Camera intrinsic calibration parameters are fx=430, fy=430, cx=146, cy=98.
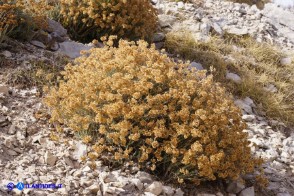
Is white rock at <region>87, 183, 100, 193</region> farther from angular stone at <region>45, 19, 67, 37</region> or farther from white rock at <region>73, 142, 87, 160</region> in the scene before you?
angular stone at <region>45, 19, 67, 37</region>

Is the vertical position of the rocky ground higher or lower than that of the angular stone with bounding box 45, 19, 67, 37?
lower

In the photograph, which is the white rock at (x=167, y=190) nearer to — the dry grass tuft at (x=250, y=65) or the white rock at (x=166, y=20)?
the dry grass tuft at (x=250, y=65)

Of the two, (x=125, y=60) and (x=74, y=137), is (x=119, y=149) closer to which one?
(x=74, y=137)

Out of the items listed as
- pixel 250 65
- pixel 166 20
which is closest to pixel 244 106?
pixel 250 65

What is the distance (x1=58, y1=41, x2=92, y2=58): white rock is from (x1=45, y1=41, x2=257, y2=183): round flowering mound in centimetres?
138

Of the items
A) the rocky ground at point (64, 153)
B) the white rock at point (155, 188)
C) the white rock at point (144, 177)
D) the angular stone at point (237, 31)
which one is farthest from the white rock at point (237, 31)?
the white rock at point (155, 188)

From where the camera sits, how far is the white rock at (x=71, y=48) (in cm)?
520

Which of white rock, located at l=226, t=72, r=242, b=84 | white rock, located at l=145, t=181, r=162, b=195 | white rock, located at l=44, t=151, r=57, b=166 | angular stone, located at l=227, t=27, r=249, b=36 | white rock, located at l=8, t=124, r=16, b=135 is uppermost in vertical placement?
white rock, located at l=8, t=124, r=16, b=135

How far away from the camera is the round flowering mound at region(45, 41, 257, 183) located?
11.1 feet

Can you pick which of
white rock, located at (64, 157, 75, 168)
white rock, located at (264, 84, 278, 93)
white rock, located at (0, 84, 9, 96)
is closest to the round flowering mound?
white rock, located at (64, 157, 75, 168)

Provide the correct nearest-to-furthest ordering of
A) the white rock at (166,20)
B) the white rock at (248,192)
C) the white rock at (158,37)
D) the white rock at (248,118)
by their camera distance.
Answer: the white rock at (248,192) → the white rock at (248,118) → the white rock at (158,37) → the white rock at (166,20)

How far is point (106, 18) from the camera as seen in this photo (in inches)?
223

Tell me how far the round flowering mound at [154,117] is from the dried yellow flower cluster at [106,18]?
1870 mm

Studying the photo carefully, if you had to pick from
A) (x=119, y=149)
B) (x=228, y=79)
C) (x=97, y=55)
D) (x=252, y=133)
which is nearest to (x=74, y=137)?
(x=119, y=149)
